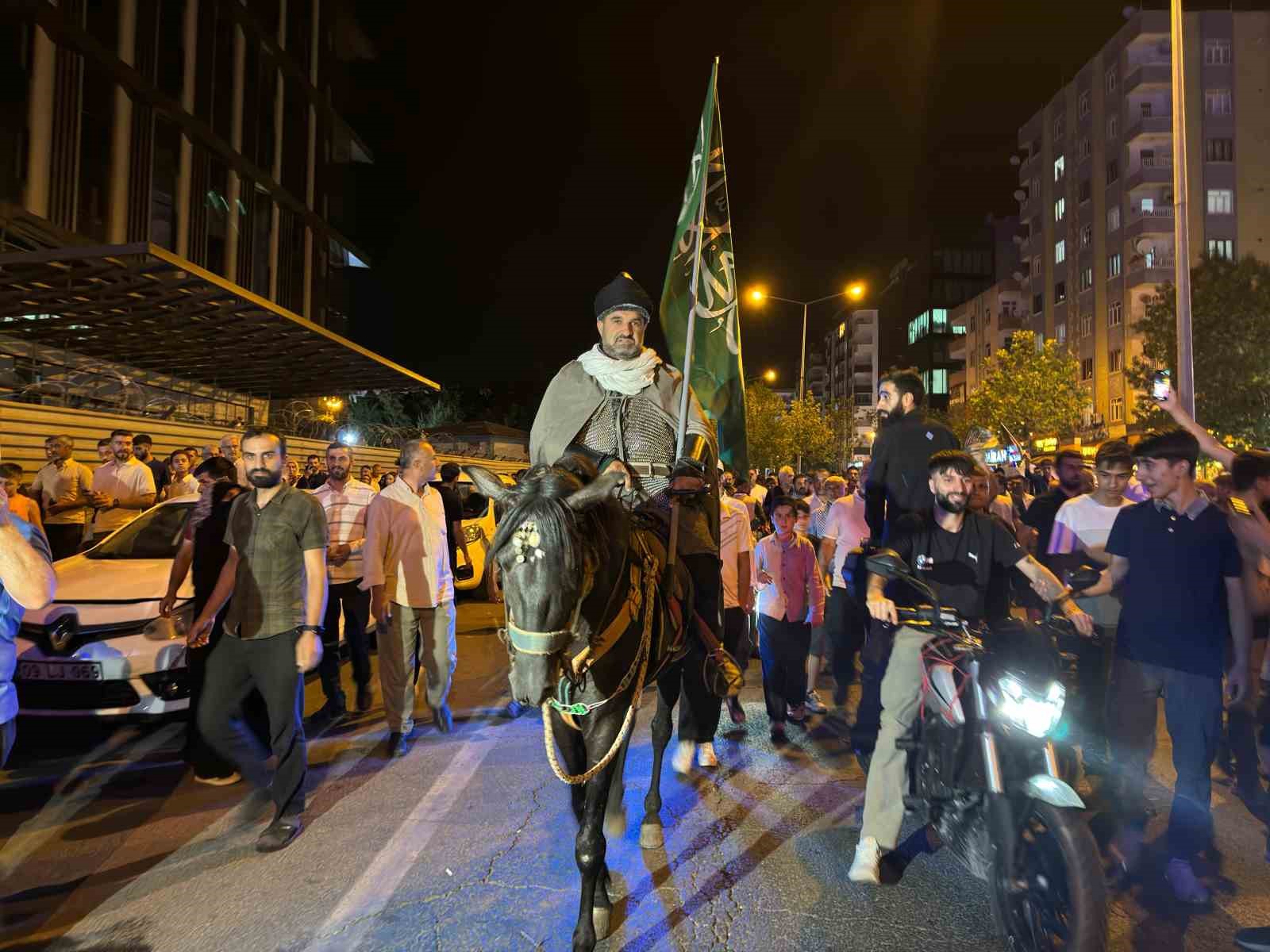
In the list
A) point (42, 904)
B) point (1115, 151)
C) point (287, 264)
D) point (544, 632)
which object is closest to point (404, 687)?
point (42, 904)

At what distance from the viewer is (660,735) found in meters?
4.75

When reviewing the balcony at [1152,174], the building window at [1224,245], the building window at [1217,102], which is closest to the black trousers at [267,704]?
the building window at [1224,245]

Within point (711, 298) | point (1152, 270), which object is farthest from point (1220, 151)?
point (711, 298)

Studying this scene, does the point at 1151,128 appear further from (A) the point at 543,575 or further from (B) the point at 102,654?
(B) the point at 102,654

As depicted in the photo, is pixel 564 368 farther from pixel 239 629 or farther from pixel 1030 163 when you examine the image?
pixel 1030 163

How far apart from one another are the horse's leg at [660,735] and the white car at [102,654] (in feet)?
11.1

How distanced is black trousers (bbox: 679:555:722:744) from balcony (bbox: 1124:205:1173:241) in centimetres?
4873

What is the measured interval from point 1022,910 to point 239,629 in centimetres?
407

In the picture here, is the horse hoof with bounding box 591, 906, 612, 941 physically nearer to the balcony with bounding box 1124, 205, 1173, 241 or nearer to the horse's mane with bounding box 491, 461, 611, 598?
the horse's mane with bounding box 491, 461, 611, 598

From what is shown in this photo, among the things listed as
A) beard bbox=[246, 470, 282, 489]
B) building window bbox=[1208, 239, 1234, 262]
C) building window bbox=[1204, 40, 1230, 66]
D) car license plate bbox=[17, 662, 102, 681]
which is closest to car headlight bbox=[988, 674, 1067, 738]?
beard bbox=[246, 470, 282, 489]

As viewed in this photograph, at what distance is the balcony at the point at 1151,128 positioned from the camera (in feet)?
144

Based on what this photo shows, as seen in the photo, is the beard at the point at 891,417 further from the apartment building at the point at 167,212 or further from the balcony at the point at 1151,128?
the balcony at the point at 1151,128

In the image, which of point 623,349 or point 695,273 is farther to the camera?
point 695,273

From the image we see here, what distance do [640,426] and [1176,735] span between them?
3.26 m
